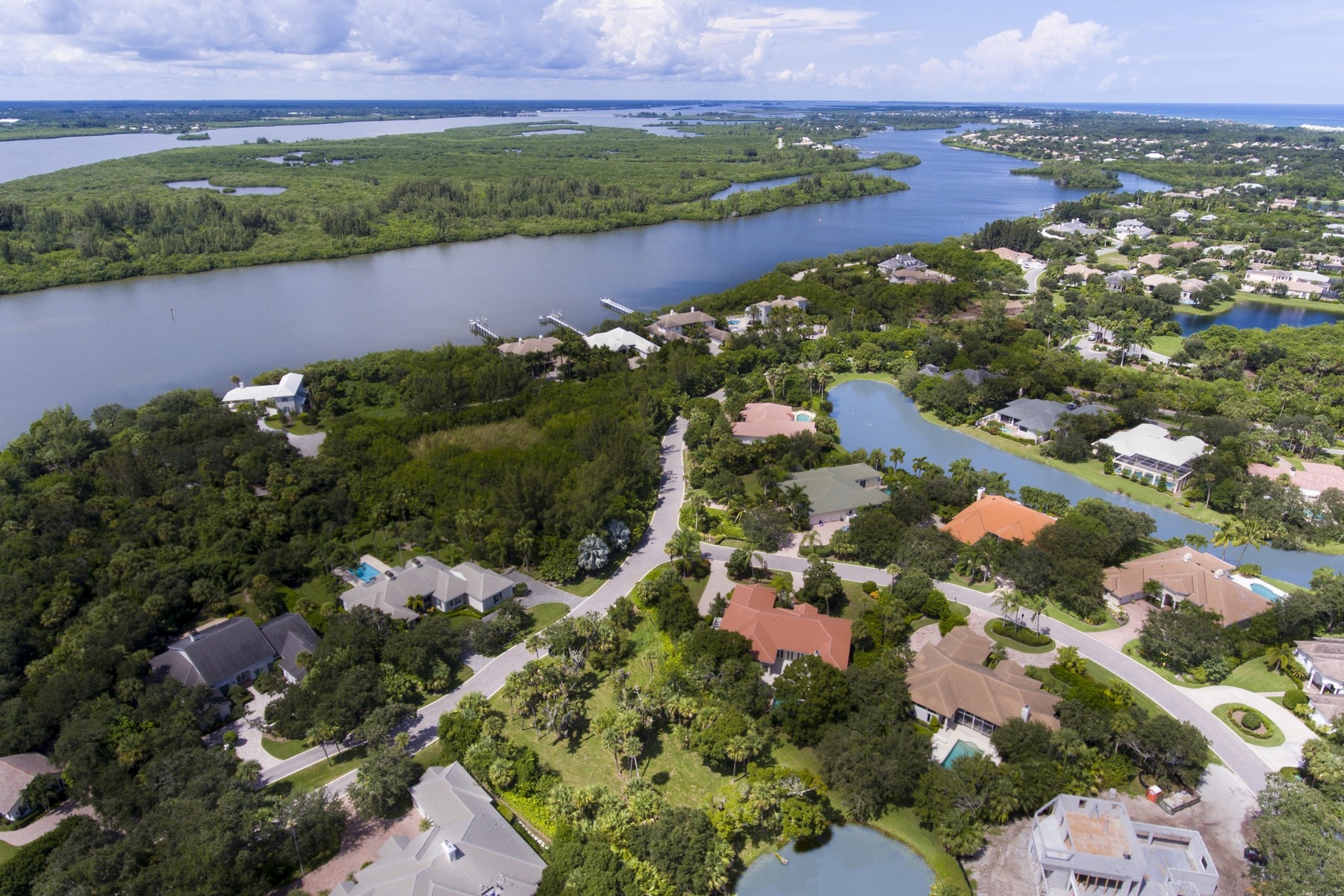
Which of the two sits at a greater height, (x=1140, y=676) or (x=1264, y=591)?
(x=1264, y=591)

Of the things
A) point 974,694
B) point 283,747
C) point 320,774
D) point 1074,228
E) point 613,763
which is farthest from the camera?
point 1074,228

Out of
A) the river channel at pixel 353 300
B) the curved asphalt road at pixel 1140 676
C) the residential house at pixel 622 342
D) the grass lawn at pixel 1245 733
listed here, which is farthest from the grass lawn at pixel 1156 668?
the river channel at pixel 353 300

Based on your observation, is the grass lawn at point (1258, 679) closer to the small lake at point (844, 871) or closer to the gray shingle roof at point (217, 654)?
the small lake at point (844, 871)

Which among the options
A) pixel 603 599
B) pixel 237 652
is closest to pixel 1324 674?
pixel 603 599

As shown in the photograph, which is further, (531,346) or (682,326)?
(682,326)

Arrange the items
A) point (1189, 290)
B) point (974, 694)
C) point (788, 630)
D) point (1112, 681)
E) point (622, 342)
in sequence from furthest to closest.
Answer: point (1189, 290) → point (622, 342) → point (788, 630) → point (1112, 681) → point (974, 694)

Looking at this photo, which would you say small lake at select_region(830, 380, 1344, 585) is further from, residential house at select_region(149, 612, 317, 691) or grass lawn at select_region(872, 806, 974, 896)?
residential house at select_region(149, 612, 317, 691)

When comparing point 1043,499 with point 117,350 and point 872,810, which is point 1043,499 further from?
Answer: point 117,350

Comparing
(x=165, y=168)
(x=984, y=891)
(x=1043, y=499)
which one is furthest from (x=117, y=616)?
(x=165, y=168)

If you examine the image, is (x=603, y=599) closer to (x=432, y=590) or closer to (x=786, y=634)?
(x=432, y=590)
